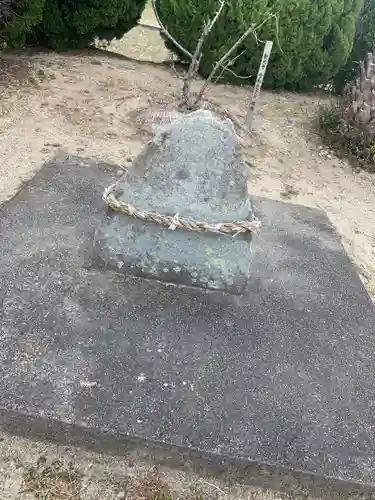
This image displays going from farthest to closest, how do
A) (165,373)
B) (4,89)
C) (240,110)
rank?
(240,110)
(4,89)
(165,373)

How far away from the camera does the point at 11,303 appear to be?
1.71 metres

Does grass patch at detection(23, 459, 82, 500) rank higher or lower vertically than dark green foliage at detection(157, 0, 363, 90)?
lower

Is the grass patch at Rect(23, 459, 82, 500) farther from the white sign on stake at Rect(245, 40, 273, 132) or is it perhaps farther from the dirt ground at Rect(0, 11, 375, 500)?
the white sign on stake at Rect(245, 40, 273, 132)

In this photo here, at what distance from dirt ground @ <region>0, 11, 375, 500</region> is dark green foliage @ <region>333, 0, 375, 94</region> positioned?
2.20 feet

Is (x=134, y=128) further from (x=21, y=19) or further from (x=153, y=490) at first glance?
(x=153, y=490)

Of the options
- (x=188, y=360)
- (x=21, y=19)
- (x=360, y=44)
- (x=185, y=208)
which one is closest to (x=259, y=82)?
(x=21, y=19)

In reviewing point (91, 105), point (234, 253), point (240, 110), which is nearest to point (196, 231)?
point (234, 253)

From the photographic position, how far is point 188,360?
64.6 inches

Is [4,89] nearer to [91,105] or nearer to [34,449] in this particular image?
[91,105]

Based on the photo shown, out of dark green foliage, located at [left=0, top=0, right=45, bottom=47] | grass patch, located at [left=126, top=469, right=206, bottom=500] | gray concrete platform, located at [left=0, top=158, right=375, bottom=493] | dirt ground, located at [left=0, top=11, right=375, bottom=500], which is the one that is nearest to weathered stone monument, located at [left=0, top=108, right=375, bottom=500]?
gray concrete platform, located at [left=0, top=158, right=375, bottom=493]

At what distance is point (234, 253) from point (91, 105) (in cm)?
324

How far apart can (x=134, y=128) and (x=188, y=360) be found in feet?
10.4

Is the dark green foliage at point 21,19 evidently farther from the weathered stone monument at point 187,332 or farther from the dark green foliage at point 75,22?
the weathered stone monument at point 187,332

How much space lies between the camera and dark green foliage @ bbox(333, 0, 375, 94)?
6.12 metres
